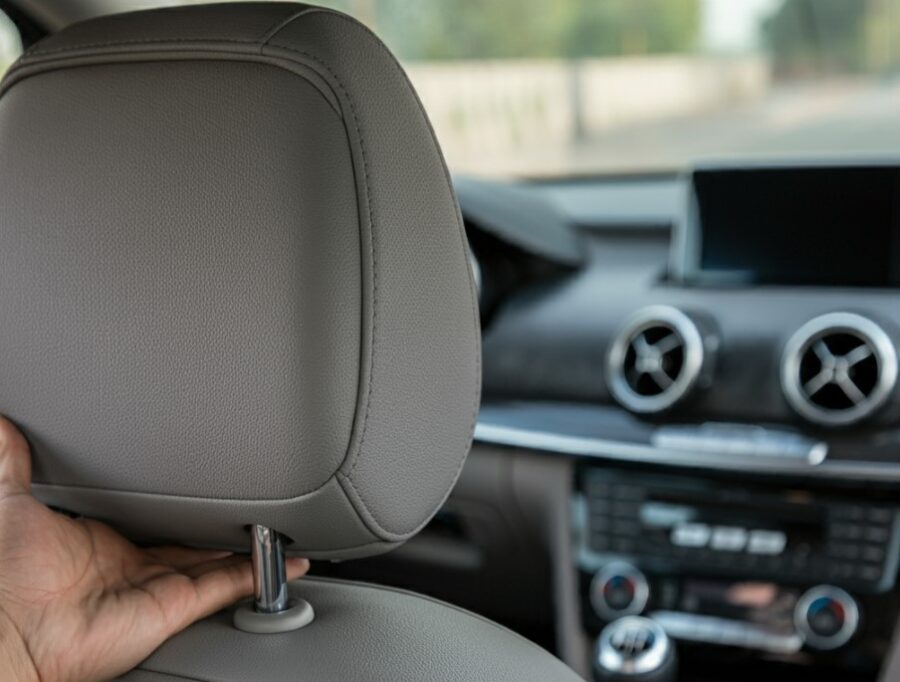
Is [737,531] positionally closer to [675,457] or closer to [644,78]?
[675,457]

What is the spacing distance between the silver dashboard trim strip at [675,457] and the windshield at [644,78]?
2.43 feet

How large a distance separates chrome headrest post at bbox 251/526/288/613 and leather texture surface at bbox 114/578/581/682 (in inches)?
1.3

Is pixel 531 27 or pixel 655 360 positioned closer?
pixel 655 360

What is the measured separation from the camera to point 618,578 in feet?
6.79

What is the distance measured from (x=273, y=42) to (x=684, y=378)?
1184mm

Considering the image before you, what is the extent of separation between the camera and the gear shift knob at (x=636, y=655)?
1.87m

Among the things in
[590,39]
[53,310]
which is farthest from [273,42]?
[590,39]

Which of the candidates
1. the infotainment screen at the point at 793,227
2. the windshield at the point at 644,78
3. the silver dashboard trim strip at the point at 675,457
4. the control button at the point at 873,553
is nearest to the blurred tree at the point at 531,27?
the windshield at the point at 644,78

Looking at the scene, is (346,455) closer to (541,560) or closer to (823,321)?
(823,321)

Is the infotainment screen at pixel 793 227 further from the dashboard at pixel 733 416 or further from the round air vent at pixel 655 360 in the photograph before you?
the round air vent at pixel 655 360

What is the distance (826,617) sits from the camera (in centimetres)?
191

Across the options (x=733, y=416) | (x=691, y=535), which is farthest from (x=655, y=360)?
(x=691, y=535)

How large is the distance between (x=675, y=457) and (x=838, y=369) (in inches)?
10.5

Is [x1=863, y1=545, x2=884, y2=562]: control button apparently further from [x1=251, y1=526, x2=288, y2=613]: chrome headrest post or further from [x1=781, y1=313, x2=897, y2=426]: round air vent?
[x1=251, y1=526, x2=288, y2=613]: chrome headrest post
